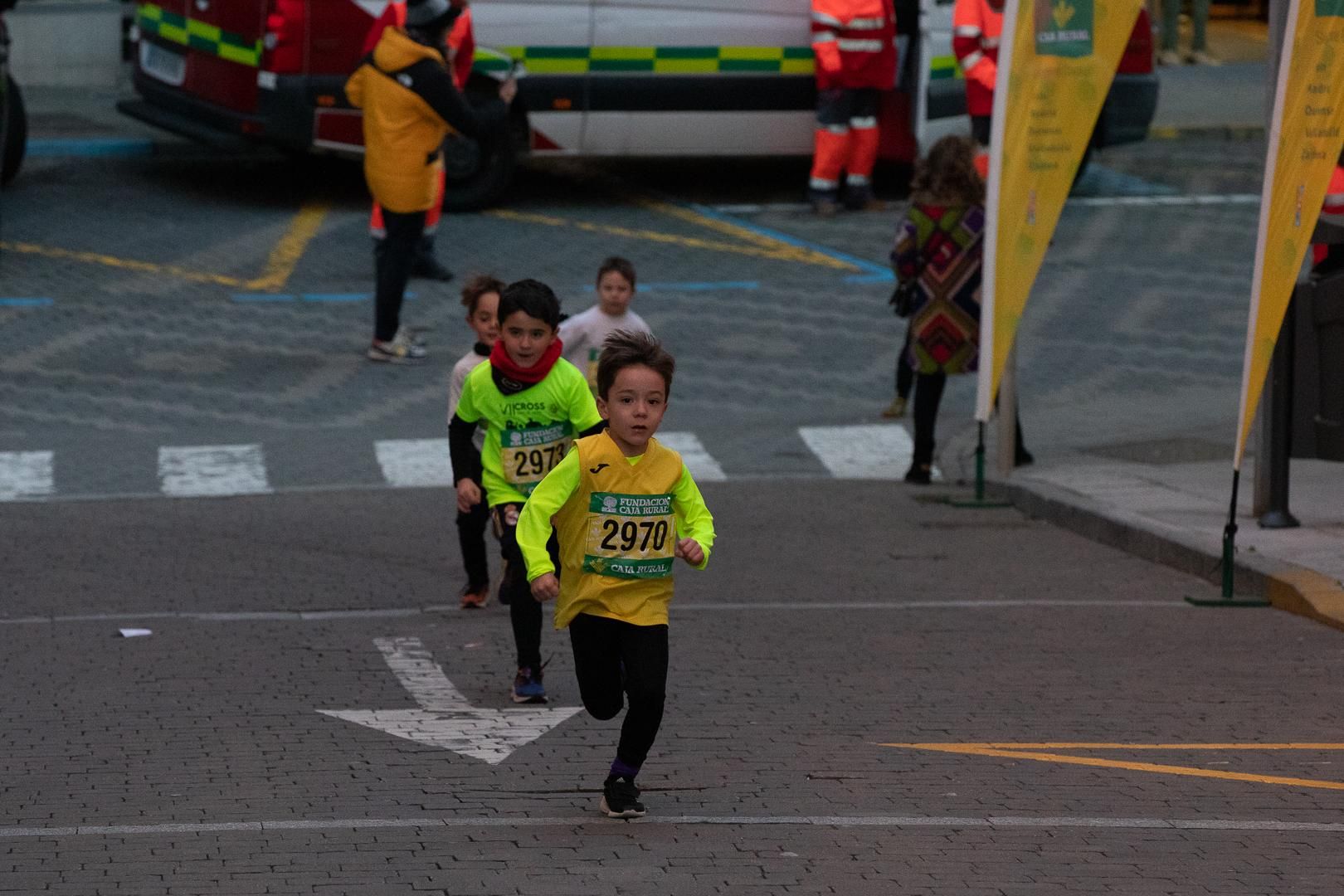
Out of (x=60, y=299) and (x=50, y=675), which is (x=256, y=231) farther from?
(x=50, y=675)

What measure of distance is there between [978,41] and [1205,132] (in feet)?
23.2

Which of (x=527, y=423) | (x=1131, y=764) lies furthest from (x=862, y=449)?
(x=1131, y=764)

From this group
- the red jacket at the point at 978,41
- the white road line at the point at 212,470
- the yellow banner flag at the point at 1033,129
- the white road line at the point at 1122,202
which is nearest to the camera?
the yellow banner flag at the point at 1033,129

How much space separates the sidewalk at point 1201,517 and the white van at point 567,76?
6.31 meters

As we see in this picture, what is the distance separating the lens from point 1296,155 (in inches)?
355

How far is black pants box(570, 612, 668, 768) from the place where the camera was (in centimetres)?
604

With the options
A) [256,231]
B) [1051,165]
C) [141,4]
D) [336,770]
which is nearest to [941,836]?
[336,770]

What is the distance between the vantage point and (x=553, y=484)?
6105mm

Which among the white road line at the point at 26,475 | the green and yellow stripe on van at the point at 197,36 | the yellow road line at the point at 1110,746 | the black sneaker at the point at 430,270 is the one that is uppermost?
the green and yellow stripe on van at the point at 197,36

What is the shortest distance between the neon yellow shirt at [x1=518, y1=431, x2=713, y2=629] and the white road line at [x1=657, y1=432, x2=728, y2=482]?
5898 mm

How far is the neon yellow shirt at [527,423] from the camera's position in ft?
25.3

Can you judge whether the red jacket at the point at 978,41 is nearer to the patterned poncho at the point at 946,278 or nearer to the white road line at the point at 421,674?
the patterned poncho at the point at 946,278

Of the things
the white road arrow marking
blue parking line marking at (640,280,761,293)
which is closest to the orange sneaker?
the white road arrow marking

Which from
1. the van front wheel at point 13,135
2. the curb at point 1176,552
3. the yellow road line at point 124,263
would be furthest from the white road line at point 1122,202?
the curb at point 1176,552
